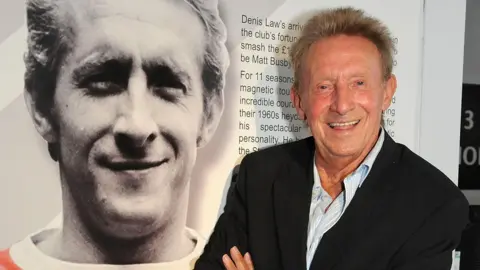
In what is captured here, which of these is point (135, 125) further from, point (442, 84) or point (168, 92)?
point (442, 84)

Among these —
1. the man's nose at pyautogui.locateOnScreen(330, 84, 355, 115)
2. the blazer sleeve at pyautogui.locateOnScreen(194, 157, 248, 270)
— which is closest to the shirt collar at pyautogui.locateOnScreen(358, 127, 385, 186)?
the man's nose at pyautogui.locateOnScreen(330, 84, 355, 115)

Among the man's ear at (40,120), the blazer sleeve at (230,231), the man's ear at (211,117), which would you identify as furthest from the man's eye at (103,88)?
the blazer sleeve at (230,231)

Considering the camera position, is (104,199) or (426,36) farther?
(426,36)

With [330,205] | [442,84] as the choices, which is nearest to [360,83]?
[330,205]

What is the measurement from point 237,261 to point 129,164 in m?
0.33

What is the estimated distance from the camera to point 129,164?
51.4 inches

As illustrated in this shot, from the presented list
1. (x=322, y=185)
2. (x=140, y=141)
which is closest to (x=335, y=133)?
(x=322, y=185)

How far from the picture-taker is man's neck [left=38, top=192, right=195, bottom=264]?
4.19 feet

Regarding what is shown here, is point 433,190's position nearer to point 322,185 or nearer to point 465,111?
point 322,185

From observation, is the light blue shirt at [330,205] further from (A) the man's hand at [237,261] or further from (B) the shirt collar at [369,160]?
(A) the man's hand at [237,261]

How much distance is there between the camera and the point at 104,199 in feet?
4.24

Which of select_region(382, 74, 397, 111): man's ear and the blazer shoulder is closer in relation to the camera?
the blazer shoulder

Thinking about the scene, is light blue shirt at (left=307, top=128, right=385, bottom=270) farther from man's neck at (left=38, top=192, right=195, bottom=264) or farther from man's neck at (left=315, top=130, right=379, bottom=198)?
man's neck at (left=38, top=192, right=195, bottom=264)

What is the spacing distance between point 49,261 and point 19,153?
0.82 ft
